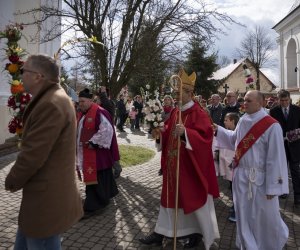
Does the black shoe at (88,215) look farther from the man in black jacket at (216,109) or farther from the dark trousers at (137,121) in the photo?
the dark trousers at (137,121)

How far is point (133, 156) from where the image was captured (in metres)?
12.4

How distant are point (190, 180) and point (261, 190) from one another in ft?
2.80

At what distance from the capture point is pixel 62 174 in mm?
2865

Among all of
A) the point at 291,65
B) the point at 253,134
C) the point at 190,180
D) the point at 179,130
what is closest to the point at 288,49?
the point at 291,65

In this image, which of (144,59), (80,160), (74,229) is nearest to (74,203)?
(74,229)

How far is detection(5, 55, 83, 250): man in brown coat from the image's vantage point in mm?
2689

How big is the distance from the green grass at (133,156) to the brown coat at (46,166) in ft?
26.4

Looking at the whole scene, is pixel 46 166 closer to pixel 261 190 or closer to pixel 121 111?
pixel 261 190

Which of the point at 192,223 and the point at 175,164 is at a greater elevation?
the point at 175,164

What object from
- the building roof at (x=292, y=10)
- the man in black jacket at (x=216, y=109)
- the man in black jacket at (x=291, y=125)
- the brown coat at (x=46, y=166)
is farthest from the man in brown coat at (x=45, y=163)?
the building roof at (x=292, y=10)

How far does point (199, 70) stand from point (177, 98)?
32116 mm

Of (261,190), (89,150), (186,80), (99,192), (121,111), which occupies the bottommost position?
(99,192)

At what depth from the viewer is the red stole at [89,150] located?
6.20m

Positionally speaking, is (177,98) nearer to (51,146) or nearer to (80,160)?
(80,160)
